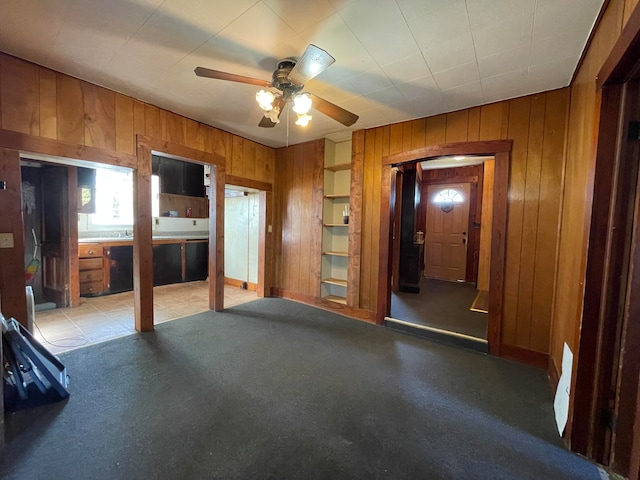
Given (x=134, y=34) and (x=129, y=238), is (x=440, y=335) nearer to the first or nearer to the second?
(x=134, y=34)

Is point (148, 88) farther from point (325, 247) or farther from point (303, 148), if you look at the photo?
point (325, 247)

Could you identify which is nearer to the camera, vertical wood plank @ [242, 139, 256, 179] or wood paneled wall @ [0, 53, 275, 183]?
wood paneled wall @ [0, 53, 275, 183]

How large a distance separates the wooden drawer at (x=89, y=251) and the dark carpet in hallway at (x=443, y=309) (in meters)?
4.76

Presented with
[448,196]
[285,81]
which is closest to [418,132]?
[285,81]

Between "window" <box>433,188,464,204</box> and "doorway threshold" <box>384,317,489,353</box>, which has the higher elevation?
"window" <box>433,188,464,204</box>

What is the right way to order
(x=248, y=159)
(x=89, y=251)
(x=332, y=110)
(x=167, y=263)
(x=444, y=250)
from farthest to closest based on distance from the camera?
(x=444, y=250) < (x=167, y=263) < (x=89, y=251) < (x=248, y=159) < (x=332, y=110)

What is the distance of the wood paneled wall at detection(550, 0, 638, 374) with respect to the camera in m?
1.47

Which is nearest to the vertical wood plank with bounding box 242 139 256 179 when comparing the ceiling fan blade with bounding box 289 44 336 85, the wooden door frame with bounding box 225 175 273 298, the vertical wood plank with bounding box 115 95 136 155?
the wooden door frame with bounding box 225 175 273 298

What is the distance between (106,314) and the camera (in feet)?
11.5

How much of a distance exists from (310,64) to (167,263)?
16.3ft

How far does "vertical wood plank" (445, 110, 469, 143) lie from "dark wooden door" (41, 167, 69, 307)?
5151 mm

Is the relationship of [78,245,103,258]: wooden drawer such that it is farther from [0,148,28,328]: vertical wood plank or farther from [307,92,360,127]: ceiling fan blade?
[307,92,360,127]: ceiling fan blade

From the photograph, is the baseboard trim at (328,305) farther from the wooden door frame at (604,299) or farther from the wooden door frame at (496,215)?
the wooden door frame at (604,299)

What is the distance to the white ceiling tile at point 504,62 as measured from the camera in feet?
6.29
